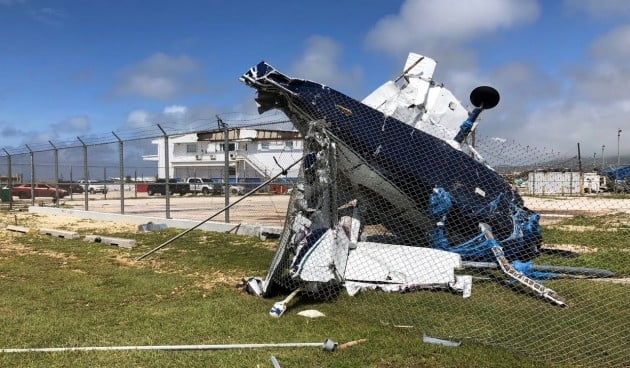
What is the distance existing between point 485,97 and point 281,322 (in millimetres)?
4722

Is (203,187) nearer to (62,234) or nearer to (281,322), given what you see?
(62,234)

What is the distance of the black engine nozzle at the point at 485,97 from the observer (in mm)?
8000

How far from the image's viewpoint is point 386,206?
7953mm

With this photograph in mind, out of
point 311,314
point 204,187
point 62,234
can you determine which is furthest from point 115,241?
point 204,187

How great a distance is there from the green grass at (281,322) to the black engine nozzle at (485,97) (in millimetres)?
2754

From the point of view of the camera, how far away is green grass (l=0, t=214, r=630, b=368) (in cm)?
441

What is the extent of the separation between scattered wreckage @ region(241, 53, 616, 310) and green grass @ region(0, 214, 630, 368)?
0.34m

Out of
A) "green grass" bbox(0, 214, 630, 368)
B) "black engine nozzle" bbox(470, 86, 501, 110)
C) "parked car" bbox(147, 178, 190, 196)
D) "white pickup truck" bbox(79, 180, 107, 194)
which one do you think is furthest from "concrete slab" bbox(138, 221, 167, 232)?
"black engine nozzle" bbox(470, 86, 501, 110)

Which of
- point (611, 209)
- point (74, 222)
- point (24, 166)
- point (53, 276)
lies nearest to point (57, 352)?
point (53, 276)

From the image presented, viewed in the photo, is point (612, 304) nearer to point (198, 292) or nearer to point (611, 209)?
point (198, 292)

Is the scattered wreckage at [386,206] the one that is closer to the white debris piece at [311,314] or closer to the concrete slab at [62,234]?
the white debris piece at [311,314]

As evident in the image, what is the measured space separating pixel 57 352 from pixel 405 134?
5.07 meters

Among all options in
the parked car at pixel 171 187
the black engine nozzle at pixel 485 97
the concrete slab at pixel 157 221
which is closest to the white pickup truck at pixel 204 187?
the parked car at pixel 171 187

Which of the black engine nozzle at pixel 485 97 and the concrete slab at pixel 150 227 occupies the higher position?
the black engine nozzle at pixel 485 97
